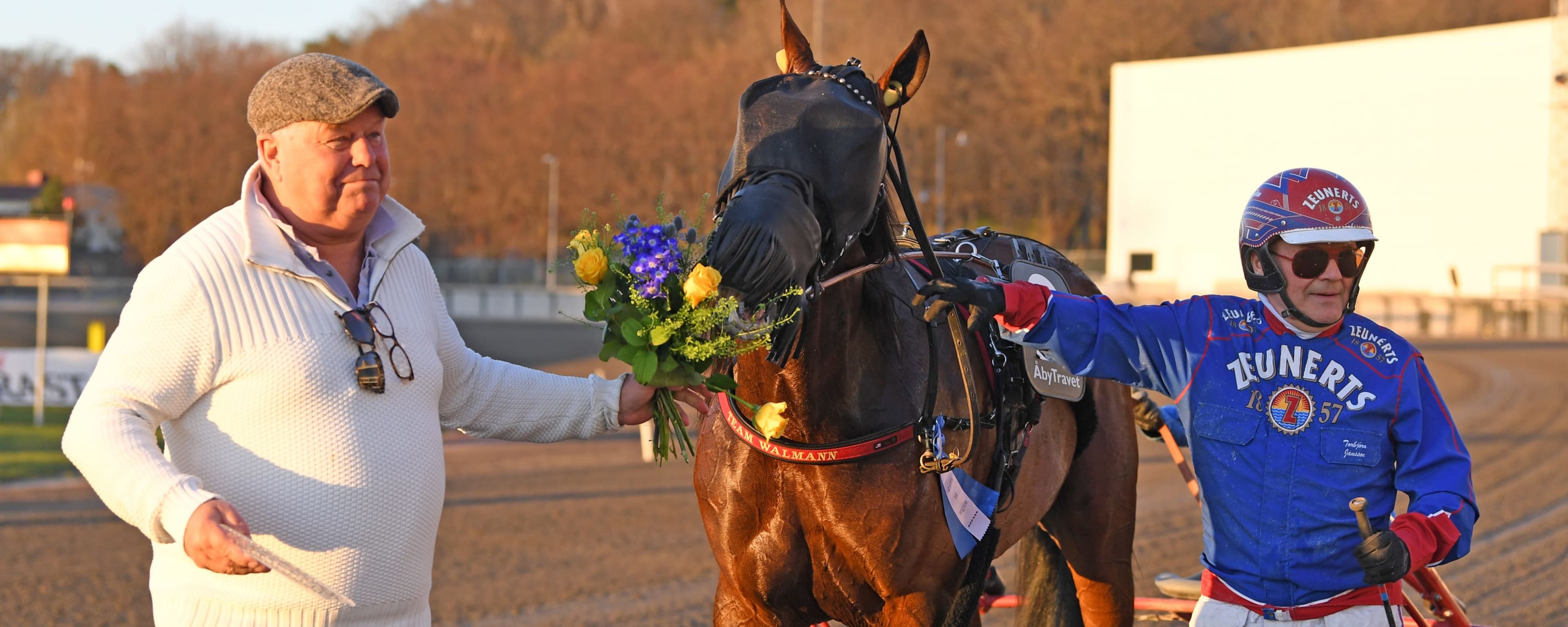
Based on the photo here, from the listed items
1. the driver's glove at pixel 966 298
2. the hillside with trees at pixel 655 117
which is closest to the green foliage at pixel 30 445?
the driver's glove at pixel 966 298

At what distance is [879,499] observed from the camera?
302 cm

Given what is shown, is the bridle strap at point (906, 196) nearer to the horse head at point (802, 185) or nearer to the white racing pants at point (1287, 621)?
the horse head at point (802, 185)

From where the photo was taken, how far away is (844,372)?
3012mm

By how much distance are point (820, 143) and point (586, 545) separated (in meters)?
5.10

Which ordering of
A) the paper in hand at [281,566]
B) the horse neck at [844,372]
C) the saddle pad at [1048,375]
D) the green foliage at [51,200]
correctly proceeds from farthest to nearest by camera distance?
the green foliage at [51,200]
the saddle pad at [1048,375]
the horse neck at [844,372]
the paper in hand at [281,566]

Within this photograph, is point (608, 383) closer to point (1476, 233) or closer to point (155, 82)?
point (1476, 233)

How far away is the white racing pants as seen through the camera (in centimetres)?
285

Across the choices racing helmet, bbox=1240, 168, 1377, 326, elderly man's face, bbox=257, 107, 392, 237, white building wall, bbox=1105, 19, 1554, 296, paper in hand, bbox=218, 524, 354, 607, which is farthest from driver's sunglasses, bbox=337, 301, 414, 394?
white building wall, bbox=1105, 19, 1554, 296

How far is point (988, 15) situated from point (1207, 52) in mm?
8377

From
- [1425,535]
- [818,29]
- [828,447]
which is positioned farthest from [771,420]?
[818,29]

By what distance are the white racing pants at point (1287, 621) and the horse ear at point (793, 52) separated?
Result: 153cm

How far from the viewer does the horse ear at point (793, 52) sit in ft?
10.4

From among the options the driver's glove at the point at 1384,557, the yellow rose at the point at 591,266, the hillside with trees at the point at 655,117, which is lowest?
the driver's glove at the point at 1384,557

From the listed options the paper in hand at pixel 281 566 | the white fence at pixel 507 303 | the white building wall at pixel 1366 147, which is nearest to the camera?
the paper in hand at pixel 281 566
